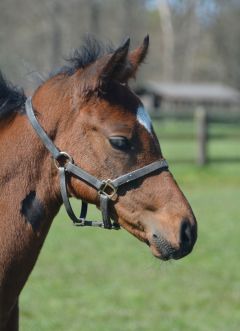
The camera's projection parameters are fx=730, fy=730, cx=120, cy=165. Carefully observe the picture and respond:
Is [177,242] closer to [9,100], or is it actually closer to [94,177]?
[94,177]

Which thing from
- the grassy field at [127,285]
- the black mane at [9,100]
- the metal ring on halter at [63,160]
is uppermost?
the black mane at [9,100]

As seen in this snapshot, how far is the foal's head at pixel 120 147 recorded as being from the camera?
10.0 ft

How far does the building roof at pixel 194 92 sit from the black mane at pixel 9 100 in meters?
57.8

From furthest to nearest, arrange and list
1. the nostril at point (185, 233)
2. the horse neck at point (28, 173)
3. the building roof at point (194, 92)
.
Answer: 1. the building roof at point (194, 92)
2. the horse neck at point (28, 173)
3. the nostril at point (185, 233)

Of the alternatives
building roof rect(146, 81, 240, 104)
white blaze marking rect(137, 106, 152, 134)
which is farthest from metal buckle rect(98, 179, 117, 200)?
building roof rect(146, 81, 240, 104)

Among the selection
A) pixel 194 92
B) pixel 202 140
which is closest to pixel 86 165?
pixel 202 140

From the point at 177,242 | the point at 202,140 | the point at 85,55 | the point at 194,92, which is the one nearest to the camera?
the point at 177,242

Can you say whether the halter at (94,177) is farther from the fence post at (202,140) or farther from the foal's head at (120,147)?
the fence post at (202,140)

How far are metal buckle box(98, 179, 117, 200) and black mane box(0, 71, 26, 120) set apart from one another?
22.7 inches

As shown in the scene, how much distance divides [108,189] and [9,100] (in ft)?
2.22

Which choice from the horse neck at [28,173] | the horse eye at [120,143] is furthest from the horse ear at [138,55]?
the horse neck at [28,173]

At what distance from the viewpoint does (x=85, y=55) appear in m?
3.35

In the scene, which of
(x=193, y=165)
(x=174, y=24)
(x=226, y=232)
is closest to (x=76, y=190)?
(x=226, y=232)

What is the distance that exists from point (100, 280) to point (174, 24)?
183 feet
